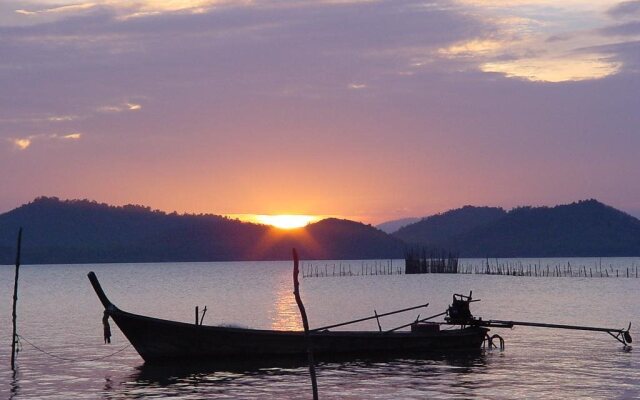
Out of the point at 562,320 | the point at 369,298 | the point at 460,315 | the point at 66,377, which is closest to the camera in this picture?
the point at 66,377

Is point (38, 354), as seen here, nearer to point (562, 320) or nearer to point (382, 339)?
point (382, 339)

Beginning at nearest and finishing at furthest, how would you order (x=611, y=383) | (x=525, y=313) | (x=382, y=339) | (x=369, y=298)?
(x=611, y=383) < (x=382, y=339) < (x=525, y=313) < (x=369, y=298)

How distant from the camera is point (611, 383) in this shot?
112 feet

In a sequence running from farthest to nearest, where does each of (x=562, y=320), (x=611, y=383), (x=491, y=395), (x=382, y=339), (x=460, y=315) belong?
1. (x=562, y=320)
2. (x=460, y=315)
3. (x=382, y=339)
4. (x=611, y=383)
5. (x=491, y=395)

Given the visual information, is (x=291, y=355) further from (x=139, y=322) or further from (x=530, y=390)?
(x=530, y=390)

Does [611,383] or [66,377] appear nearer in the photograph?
[611,383]

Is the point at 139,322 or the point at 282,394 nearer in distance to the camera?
the point at 282,394

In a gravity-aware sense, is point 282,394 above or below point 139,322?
below

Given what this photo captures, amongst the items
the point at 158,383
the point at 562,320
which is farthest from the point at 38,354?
the point at 562,320

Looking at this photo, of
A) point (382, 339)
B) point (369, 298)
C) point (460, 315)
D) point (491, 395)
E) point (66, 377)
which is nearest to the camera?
point (491, 395)

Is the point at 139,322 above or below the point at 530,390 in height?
above

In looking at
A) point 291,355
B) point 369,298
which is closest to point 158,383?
point 291,355

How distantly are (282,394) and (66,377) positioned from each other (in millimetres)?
10092

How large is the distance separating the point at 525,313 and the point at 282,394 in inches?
2047
